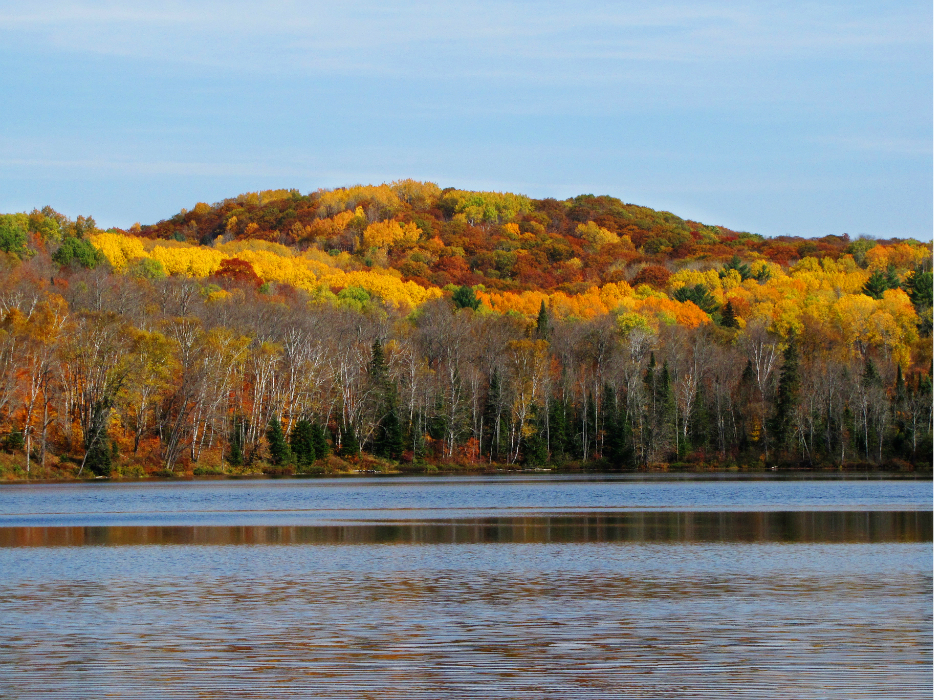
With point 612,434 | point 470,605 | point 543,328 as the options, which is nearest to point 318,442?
point 612,434

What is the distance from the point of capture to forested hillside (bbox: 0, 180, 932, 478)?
8050cm

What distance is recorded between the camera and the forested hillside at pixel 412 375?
80.5 meters

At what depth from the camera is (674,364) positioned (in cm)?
10850

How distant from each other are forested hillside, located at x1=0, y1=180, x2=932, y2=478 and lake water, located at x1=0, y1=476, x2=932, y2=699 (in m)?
36.2

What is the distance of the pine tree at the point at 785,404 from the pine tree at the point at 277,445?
3930 cm

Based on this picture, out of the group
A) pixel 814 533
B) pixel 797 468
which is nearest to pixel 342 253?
pixel 797 468

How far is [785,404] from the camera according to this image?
99.0 m

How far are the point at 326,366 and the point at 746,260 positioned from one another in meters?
93.9

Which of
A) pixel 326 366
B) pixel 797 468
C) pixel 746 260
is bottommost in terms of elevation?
pixel 797 468

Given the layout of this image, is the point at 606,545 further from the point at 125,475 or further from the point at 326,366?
the point at 326,366

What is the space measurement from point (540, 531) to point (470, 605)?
16.8 m

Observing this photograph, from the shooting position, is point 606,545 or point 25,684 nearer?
point 25,684

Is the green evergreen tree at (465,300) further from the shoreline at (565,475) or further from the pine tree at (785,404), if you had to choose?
the pine tree at (785,404)

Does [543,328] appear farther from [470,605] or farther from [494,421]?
[470,605]
